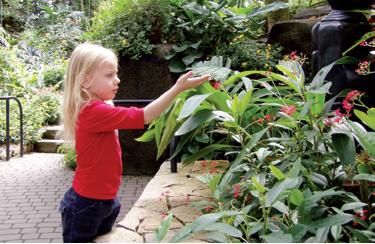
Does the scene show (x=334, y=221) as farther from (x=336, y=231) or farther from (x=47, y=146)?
(x=47, y=146)

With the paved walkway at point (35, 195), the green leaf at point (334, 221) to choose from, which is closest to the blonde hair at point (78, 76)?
the green leaf at point (334, 221)

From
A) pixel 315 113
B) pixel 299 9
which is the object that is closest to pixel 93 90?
pixel 315 113

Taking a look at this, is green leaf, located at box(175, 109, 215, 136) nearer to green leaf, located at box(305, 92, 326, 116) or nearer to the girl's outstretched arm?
the girl's outstretched arm

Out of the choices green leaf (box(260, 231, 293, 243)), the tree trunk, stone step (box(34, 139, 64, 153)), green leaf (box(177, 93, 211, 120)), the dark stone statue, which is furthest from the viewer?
stone step (box(34, 139, 64, 153))

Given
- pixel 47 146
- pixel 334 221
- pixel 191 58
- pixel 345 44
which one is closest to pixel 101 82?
pixel 334 221

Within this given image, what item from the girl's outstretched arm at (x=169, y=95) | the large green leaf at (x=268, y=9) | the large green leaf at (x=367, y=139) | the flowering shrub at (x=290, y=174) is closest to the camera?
the flowering shrub at (x=290, y=174)

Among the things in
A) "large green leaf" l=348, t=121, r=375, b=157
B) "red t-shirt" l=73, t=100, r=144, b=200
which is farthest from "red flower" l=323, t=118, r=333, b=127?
"red t-shirt" l=73, t=100, r=144, b=200

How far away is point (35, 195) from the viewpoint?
4.72 meters

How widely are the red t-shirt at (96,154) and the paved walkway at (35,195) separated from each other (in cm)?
165

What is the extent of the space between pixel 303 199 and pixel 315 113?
1.45 feet

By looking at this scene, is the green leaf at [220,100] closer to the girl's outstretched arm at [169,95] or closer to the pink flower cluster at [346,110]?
the girl's outstretched arm at [169,95]

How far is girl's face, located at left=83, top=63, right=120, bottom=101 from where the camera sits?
1959 mm

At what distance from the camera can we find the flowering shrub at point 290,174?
127 centimetres

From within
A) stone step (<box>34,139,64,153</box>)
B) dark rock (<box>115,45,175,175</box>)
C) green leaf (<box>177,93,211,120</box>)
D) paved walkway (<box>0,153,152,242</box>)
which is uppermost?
green leaf (<box>177,93,211,120</box>)
